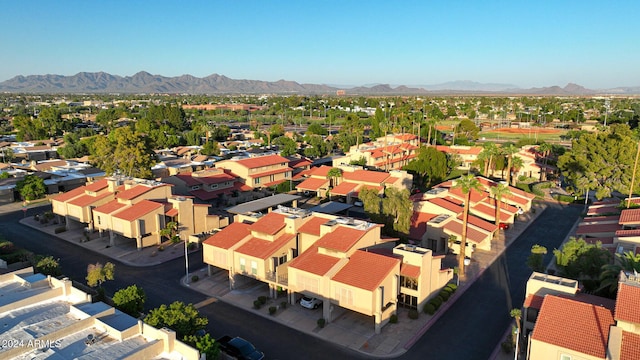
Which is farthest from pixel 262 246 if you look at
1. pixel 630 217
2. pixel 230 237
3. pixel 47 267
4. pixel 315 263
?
pixel 630 217

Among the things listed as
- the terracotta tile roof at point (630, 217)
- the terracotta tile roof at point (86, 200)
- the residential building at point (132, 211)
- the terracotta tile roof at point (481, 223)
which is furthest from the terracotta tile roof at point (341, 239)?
the terracotta tile roof at point (86, 200)

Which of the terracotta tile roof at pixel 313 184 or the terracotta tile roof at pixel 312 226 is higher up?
the terracotta tile roof at pixel 312 226

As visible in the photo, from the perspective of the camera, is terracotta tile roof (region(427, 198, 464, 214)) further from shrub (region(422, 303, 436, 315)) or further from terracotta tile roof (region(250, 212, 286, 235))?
terracotta tile roof (region(250, 212, 286, 235))

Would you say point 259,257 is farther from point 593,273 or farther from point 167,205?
point 593,273

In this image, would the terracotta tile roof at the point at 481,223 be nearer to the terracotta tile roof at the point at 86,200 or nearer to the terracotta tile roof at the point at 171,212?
the terracotta tile roof at the point at 171,212

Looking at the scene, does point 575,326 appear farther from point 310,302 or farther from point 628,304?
point 310,302
